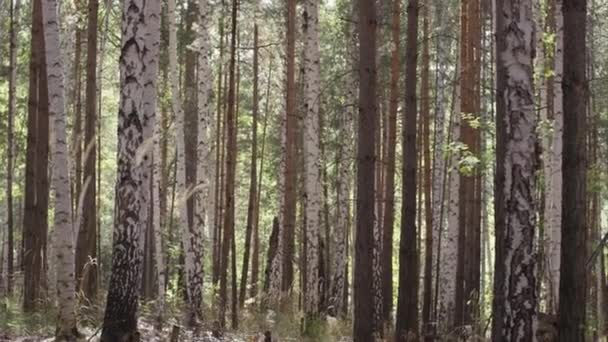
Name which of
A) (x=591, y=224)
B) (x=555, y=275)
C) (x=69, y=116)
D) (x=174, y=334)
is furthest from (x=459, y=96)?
(x=69, y=116)

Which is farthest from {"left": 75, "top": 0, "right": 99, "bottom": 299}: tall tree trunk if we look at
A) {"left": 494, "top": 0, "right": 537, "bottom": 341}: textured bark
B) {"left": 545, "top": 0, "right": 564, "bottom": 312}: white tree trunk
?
{"left": 545, "top": 0, "right": 564, "bottom": 312}: white tree trunk

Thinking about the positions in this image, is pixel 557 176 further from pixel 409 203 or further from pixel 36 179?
pixel 36 179

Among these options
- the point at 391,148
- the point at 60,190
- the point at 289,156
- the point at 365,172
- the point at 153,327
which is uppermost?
the point at 391,148

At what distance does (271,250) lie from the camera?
20.4m

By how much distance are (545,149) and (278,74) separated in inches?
394

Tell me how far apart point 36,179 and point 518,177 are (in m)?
8.04

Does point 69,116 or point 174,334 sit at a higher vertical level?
point 69,116

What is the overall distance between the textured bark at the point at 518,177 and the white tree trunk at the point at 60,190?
482 centimetres

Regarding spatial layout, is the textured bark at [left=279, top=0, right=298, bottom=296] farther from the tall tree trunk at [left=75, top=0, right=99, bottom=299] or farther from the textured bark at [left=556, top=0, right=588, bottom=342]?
the textured bark at [left=556, top=0, right=588, bottom=342]

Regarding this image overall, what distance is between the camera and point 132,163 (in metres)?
8.10

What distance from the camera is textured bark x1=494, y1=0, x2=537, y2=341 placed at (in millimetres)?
7562

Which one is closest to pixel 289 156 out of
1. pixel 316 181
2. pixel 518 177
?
pixel 316 181

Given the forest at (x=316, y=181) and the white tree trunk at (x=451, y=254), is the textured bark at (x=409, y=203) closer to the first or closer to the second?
the forest at (x=316, y=181)

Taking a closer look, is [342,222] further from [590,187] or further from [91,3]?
[91,3]
